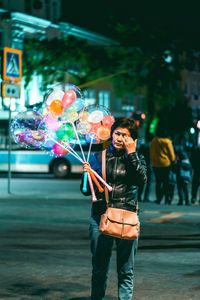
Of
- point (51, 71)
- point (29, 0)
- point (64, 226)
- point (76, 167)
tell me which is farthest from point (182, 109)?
point (64, 226)

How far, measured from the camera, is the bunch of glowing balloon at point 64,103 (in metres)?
6.72

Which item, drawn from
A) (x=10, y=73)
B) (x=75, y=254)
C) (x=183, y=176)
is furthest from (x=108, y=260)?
(x=10, y=73)

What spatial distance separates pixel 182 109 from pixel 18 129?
74435 millimetres

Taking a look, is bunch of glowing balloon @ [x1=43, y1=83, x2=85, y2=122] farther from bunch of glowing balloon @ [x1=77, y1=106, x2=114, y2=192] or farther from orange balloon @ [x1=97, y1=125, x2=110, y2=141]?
orange balloon @ [x1=97, y1=125, x2=110, y2=141]

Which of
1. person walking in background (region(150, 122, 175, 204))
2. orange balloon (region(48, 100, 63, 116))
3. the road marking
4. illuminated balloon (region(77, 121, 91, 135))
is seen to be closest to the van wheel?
person walking in background (region(150, 122, 175, 204))

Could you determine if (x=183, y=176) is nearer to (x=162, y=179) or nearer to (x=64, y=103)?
(x=162, y=179)

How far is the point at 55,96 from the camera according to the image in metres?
6.80

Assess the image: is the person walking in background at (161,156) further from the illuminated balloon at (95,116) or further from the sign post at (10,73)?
the illuminated balloon at (95,116)

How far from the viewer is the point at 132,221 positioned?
597cm

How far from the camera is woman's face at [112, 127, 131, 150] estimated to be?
599 centimetres

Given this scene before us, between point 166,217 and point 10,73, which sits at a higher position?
point 10,73

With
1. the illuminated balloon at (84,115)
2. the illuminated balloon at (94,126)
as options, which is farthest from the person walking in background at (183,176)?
the illuminated balloon at (94,126)

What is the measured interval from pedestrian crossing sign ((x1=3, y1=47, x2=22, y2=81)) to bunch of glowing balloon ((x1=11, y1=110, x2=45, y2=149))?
10811 millimetres

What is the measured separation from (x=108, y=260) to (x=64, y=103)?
152cm
